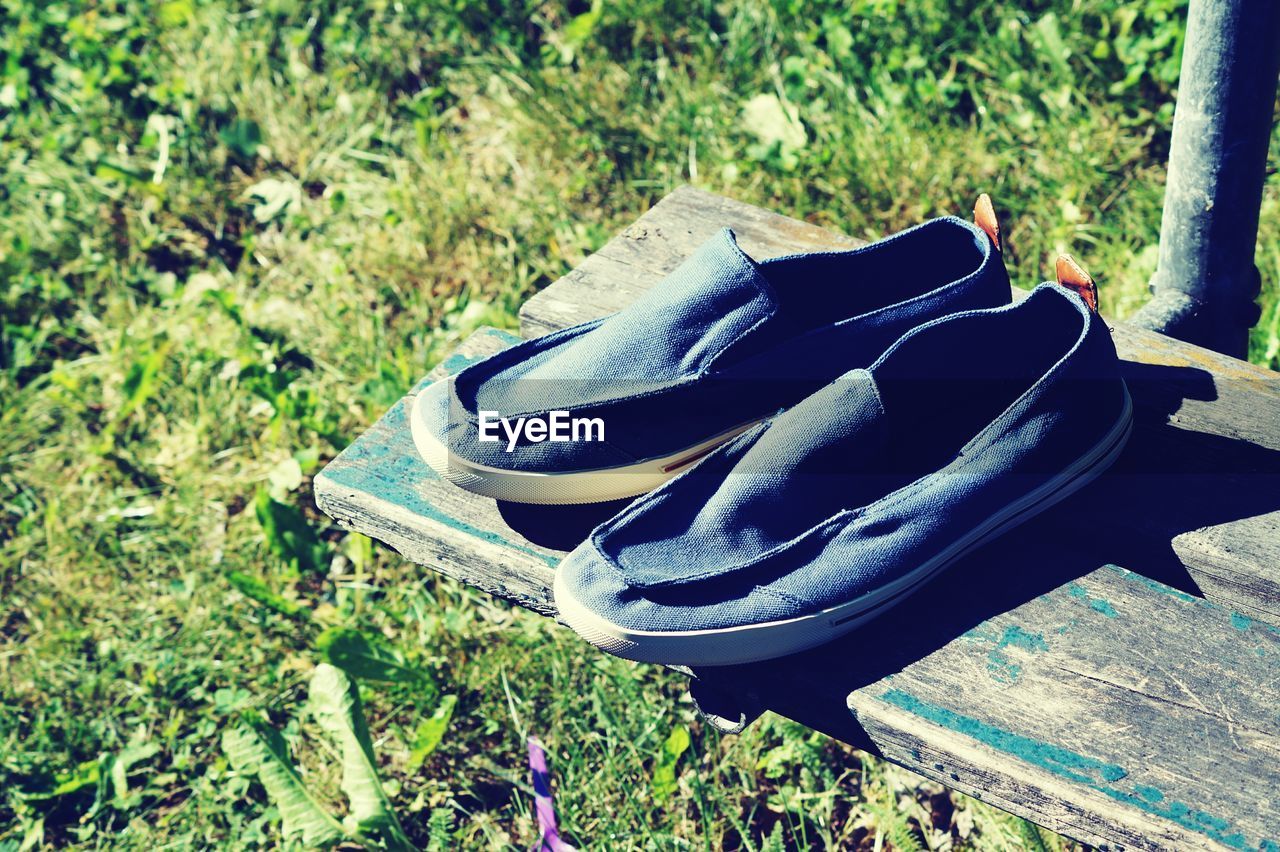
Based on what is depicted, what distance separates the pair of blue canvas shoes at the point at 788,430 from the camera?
1485 millimetres

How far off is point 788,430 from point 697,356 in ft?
0.58

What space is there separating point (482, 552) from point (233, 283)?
1886 mm

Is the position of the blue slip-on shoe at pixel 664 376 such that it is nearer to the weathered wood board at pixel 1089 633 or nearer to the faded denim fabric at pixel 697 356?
the faded denim fabric at pixel 697 356

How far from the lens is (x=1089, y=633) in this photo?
4.95 feet

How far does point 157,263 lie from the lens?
3.36 m

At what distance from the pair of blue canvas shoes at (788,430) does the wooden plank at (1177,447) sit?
105 mm

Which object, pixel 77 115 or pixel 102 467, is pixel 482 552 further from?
pixel 77 115

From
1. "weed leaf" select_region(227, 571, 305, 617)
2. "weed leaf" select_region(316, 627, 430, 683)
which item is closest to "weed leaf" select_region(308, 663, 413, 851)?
"weed leaf" select_region(316, 627, 430, 683)

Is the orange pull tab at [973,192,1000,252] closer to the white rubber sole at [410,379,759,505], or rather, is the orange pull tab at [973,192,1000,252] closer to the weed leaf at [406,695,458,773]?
the white rubber sole at [410,379,759,505]

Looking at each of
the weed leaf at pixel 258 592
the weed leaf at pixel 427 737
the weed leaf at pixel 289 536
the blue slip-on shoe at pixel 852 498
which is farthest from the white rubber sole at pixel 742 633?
the weed leaf at pixel 289 536

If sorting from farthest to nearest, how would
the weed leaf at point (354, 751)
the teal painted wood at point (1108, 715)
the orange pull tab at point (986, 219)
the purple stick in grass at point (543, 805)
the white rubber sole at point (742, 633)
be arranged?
the weed leaf at point (354, 751)
the purple stick in grass at point (543, 805)
the orange pull tab at point (986, 219)
the white rubber sole at point (742, 633)
the teal painted wood at point (1108, 715)

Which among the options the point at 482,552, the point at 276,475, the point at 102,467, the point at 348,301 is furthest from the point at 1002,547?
the point at 102,467

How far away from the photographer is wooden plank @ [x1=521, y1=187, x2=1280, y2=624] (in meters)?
1.60

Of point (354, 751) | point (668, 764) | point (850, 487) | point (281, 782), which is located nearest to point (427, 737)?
point (354, 751)
